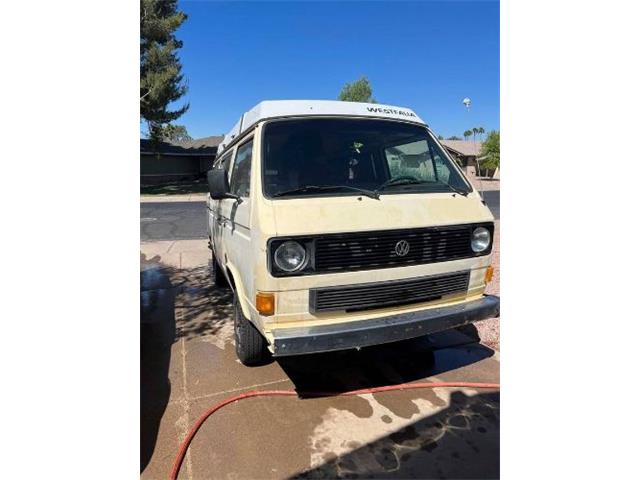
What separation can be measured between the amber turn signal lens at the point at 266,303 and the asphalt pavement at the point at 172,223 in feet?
31.5

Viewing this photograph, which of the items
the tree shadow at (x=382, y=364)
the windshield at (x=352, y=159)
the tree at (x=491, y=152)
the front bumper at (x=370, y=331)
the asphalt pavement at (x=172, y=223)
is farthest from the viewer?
the tree at (x=491, y=152)

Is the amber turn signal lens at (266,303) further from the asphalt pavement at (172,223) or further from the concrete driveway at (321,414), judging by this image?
Result: the asphalt pavement at (172,223)

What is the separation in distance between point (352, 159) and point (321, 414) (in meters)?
2.14

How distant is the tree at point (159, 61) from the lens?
24844 millimetres

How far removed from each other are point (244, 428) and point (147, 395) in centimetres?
103

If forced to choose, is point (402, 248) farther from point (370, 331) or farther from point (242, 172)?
point (242, 172)

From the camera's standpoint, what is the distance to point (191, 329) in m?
4.82

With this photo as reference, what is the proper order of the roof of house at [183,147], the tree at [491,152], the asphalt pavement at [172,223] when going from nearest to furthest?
the asphalt pavement at [172,223] → the roof of house at [183,147] → the tree at [491,152]

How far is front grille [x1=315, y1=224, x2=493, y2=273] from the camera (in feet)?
9.09

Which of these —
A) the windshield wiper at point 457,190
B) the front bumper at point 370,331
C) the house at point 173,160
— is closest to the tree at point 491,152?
the house at point 173,160

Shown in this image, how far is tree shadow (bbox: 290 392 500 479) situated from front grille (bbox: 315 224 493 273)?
1.22 meters

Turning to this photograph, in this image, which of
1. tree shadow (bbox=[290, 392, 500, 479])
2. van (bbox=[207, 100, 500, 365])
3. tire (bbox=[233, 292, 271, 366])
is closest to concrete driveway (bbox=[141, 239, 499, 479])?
tree shadow (bbox=[290, 392, 500, 479])

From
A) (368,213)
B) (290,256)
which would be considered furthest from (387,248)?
(290,256)
